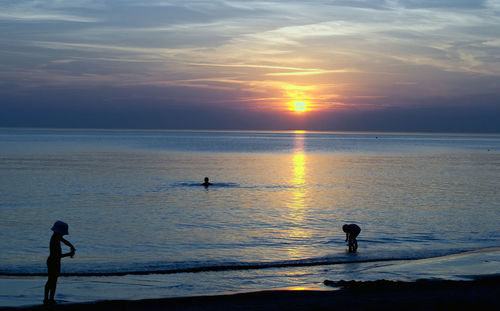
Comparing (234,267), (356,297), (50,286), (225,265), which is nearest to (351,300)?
(356,297)

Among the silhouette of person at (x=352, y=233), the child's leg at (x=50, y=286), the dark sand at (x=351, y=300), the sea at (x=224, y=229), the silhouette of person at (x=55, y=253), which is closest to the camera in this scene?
the silhouette of person at (x=55, y=253)

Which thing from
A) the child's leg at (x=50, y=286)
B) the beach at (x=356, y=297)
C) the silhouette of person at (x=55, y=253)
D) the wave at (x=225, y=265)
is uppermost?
the silhouette of person at (x=55, y=253)

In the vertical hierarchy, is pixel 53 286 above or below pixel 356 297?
above

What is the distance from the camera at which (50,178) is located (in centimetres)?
4600

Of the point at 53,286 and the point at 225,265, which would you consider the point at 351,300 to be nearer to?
the point at 225,265


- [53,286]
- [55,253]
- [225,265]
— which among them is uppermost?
[55,253]

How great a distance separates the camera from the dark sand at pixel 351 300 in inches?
469

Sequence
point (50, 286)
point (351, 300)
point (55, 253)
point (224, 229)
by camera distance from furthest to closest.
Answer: point (224, 229) < point (351, 300) < point (50, 286) < point (55, 253)

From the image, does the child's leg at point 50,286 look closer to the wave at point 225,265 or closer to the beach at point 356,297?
the beach at point 356,297

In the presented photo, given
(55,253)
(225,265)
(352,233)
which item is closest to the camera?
(55,253)

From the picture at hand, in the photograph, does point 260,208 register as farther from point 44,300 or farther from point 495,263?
point 44,300

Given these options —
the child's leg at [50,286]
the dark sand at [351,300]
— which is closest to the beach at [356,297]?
the dark sand at [351,300]

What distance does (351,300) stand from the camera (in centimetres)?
1241

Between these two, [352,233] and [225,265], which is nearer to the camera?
[225,265]
